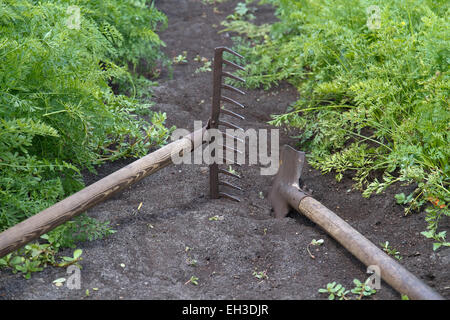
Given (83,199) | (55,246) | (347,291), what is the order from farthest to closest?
(55,246) < (83,199) < (347,291)

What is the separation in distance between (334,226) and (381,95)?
1060 mm

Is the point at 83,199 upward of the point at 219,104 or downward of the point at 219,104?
downward

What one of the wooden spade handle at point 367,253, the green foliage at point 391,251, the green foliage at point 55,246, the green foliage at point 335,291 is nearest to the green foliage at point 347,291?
the green foliage at point 335,291

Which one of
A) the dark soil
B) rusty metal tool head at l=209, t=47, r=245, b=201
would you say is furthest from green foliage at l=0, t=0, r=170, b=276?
rusty metal tool head at l=209, t=47, r=245, b=201

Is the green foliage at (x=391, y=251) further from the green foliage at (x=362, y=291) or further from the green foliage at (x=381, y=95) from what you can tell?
the green foliage at (x=362, y=291)

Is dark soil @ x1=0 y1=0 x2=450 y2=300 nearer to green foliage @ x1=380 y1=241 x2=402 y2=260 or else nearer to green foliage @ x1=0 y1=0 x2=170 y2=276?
green foliage @ x1=380 y1=241 x2=402 y2=260

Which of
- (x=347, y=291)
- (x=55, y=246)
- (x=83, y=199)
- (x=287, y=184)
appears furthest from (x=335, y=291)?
(x=55, y=246)

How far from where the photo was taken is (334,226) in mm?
3025

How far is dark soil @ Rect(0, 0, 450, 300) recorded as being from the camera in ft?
8.93

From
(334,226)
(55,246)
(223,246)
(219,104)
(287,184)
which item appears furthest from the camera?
(287,184)

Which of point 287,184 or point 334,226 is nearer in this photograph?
point 334,226

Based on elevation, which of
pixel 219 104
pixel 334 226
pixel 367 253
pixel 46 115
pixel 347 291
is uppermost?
pixel 219 104

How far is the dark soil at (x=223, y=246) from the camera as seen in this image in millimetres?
2721

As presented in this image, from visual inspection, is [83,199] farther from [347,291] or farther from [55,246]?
[347,291]
